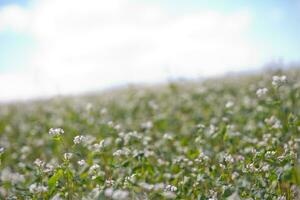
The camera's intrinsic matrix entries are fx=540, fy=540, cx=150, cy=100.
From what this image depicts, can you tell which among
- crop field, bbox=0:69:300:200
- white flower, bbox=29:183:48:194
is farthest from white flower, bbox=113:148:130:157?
white flower, bbox=29:183:48:194

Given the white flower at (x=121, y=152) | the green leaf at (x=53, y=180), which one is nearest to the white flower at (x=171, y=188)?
the white flower at (x=121, y=152)

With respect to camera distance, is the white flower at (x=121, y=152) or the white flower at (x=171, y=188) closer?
the white flower at (x=171, y=188)

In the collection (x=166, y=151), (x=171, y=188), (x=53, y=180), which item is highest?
(x=53, y=180)

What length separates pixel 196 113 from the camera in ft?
33.7

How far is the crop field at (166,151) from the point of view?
4864 mm

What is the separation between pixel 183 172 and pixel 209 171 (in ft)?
0.93

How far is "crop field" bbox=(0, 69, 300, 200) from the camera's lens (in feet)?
16.0

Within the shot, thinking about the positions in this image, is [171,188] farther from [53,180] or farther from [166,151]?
[166,151]

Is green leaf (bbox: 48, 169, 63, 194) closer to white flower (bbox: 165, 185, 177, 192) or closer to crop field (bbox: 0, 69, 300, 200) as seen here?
crop field (bbox: 0, 69, 300, 200)

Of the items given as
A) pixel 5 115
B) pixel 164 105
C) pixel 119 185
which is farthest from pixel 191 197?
pixel 5 115

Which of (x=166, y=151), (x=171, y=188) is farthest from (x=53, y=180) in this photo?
(x=166, y=151)

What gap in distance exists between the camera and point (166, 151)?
7.45 m

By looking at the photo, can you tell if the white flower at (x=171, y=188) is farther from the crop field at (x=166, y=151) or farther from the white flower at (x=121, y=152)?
the white flower at (x=121, y=152)

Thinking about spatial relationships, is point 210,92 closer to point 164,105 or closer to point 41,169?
point 164,105
